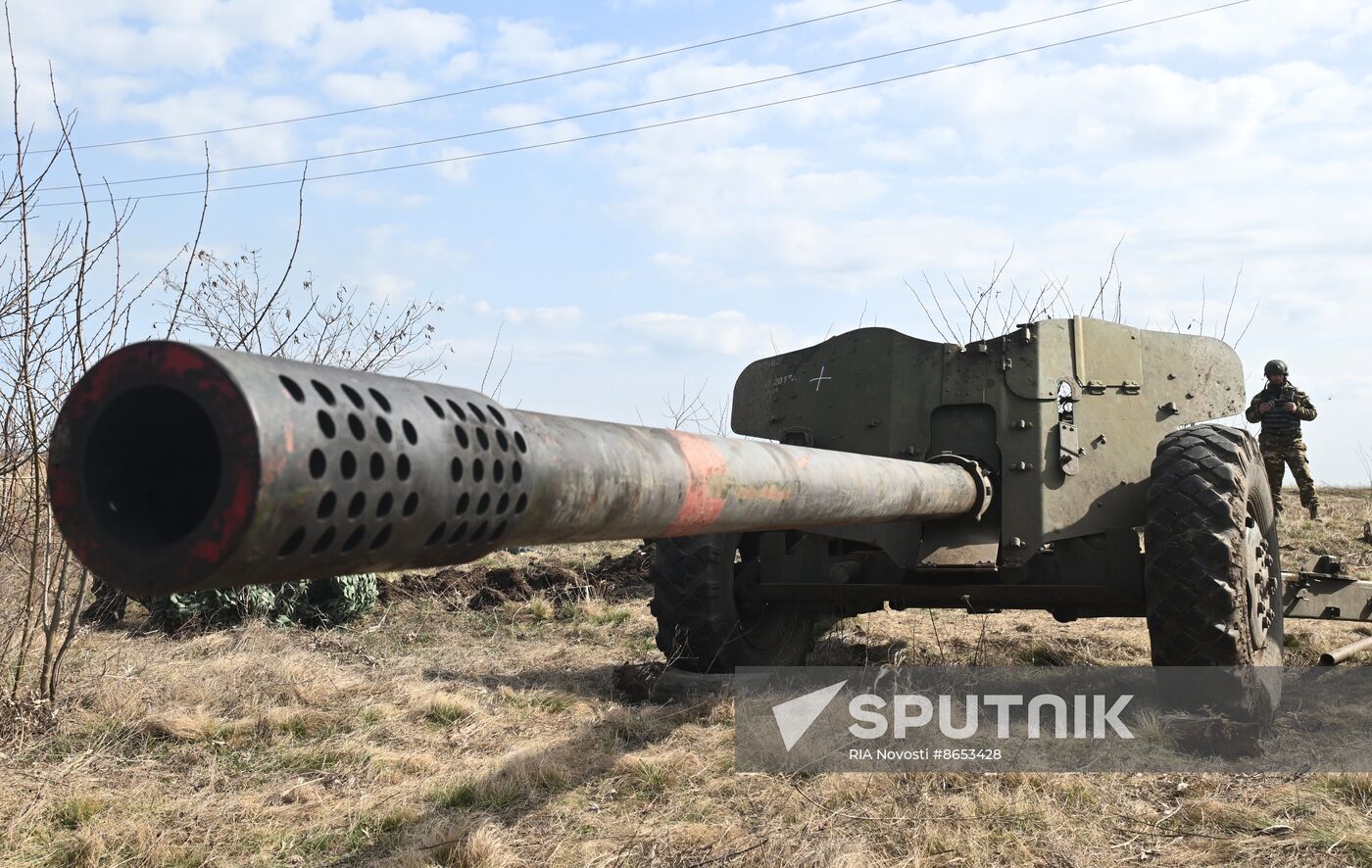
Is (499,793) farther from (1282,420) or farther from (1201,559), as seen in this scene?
(1282,420)

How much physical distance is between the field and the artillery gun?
987 millimetres

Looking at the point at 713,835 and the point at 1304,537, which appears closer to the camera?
the point at 713,835

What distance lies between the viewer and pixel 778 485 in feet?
9.93

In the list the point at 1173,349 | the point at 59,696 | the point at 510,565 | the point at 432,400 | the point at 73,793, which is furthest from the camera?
the point at 510,565

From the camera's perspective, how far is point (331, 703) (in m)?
5.80

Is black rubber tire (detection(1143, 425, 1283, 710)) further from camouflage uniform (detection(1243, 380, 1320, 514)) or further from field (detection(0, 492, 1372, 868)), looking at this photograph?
camouflage uniform (detection(1243, 380, 1320, 514))

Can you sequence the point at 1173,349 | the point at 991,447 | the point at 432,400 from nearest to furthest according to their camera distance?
1. the point at 432,400
2. the point at 991,447
3. the point at 1173,349

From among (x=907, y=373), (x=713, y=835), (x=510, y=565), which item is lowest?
(x=713, y=835)

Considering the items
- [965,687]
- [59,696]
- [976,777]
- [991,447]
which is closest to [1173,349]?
[991,447]

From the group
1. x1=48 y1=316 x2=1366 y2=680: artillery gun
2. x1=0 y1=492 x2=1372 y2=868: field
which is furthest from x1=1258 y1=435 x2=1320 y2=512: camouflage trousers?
x1=48 y1=316 x2=1366 y2=680: artillery gun

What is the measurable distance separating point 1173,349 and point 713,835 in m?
4.12

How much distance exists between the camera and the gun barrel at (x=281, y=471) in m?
1.60

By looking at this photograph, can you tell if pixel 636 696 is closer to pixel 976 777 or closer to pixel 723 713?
pixel 723 713

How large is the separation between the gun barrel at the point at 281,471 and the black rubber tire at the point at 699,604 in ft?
13.5
